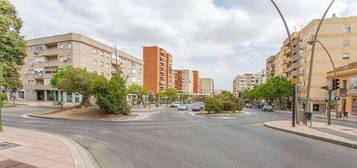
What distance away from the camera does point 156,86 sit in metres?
79.6

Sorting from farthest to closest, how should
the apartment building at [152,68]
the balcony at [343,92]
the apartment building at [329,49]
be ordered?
the apartment building at [152,68], the apartment building at [329,49], the balcony at [343,92]

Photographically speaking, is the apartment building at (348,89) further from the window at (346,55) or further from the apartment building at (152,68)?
the apartment building at (152,68)

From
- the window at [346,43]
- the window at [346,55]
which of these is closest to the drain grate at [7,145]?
the window at [346,55]

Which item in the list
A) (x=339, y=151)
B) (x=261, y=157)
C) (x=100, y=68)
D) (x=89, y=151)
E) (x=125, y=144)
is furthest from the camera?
(x=100, y=68)

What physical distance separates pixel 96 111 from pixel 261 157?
18.0 m

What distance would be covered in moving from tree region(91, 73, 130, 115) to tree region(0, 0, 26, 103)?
Result: 6.55 m

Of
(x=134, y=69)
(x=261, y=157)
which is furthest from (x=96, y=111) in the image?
(x=134, y=69)

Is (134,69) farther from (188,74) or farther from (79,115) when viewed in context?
(188,74)

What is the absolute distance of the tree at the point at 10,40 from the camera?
30.1 feet

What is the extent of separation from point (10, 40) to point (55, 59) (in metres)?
41.5

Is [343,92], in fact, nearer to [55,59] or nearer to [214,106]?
[214,106]

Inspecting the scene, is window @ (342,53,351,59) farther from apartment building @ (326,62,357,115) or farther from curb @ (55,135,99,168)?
curb @ (55,135,99,168)

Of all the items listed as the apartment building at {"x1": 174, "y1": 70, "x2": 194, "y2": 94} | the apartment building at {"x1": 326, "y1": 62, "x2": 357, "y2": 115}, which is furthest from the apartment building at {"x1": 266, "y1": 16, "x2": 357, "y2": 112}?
the apartment building at {"x1": 174, "y1": 70, "x2": 194, "y2": 94}

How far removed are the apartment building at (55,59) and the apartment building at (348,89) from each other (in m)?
48.6
